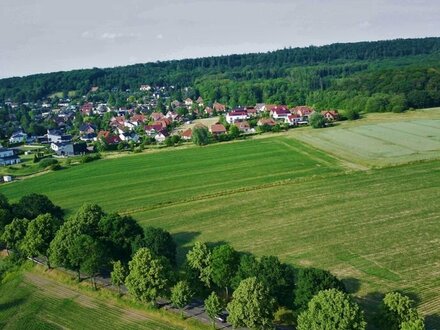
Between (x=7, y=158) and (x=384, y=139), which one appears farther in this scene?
(x=7, y=158)

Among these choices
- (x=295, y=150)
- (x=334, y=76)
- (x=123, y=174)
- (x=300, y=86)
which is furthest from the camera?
(x=334, y=76)

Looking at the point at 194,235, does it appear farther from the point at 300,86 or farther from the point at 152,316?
the point at 300,86

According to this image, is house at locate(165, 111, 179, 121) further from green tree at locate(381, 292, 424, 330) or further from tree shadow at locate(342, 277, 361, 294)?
green tree at locate(381, 292, 424, 330)

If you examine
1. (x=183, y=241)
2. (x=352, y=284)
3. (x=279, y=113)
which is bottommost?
(x=352, y=284)

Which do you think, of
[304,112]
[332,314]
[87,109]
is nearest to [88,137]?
[304,112]

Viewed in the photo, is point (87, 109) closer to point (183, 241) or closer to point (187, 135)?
point (187, 135)

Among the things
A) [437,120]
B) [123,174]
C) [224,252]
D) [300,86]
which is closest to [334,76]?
[300,86]
